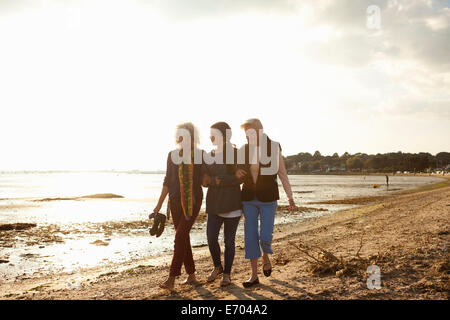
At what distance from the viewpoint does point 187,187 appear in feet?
15.5

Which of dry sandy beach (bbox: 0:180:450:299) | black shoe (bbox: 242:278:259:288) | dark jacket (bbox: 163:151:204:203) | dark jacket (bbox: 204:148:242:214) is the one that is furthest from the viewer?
dark jacket (bbox: 163:151:204:203)

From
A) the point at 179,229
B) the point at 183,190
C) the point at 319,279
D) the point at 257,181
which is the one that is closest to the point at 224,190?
the point at 257,181

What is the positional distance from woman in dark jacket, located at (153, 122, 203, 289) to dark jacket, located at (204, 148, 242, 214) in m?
0.23

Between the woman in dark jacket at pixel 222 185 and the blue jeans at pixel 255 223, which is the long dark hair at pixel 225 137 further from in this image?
the blue jeans at pixel 255 223

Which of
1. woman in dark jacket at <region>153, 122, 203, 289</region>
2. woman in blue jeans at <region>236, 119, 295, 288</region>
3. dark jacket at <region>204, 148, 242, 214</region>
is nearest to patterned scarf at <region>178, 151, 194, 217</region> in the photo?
woman in dark jacket at <region>153, 122, 203, 289</region>

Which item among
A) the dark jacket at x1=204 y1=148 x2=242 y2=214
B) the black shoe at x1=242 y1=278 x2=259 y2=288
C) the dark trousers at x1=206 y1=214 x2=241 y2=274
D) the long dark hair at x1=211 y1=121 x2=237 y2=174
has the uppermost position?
the long dark hair at x1=211 y1=121 x2=237 y2=174

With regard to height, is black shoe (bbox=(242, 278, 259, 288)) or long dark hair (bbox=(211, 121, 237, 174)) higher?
long dark hair (bbox=(211, 121, 237, 174))

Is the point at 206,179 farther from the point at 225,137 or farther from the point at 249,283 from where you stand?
the point at 249,283

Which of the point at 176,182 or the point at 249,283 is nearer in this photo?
the point at 249,283

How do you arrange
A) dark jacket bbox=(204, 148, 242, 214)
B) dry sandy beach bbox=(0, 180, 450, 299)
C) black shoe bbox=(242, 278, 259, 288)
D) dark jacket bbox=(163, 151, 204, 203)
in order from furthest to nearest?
1. dark jacket bbox=(163, 151, 204, 203)
2. black shoe bbox=(242, 278, 259, 288)
3. dark jacket bbox=(204, 148, 242, 214)
4. dry sandy beach bbox=(0, 180, 450, 299)

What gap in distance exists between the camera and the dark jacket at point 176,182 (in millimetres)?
4824

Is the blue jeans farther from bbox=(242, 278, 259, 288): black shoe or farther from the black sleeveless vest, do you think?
bbox=(242, 278, 259, 288): black shoe

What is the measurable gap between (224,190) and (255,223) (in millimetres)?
675

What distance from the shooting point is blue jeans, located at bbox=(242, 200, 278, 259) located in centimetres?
471
